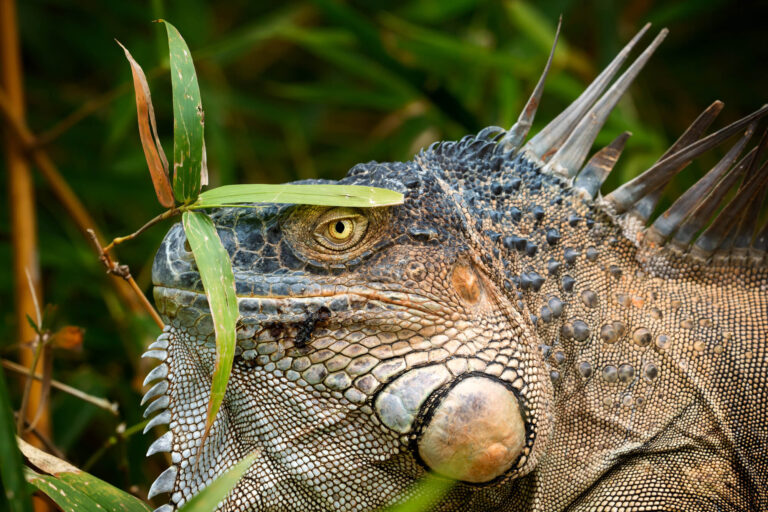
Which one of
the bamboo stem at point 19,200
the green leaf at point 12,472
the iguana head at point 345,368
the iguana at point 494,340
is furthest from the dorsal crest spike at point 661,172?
the bamboo stem at point 19,200

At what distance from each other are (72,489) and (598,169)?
1.73 m

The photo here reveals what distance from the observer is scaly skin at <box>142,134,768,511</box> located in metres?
1.83

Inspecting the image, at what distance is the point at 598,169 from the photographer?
228cm

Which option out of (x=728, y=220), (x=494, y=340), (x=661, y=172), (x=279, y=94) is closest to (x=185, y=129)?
(x=494, y=340)

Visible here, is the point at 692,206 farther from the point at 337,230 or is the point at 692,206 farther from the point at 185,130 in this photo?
the point at 185,130

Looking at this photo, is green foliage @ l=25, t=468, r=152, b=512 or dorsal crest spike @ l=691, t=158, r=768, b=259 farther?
dorsal crest spike @ l=691, t=158, r=768, b=259

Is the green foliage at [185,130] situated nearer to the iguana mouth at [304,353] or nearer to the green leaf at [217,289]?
the green leaf at [217,289]

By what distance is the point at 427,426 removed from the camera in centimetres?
Result: 176

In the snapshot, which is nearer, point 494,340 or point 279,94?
point 494,340

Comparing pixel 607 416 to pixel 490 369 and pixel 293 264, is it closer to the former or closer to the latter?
pixel 490 369

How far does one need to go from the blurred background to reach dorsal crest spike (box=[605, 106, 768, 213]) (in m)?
1.25

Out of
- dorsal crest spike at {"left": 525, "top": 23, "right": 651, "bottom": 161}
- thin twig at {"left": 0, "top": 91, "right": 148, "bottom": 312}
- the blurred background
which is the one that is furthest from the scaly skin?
thin twig at {"left": 0, "top": 91, "right": 148, "bottom": 312}

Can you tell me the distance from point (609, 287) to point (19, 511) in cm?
160

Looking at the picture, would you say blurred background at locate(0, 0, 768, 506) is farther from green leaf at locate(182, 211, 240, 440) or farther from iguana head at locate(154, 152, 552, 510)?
green leaf at locate(182, 211, 240, 440)
